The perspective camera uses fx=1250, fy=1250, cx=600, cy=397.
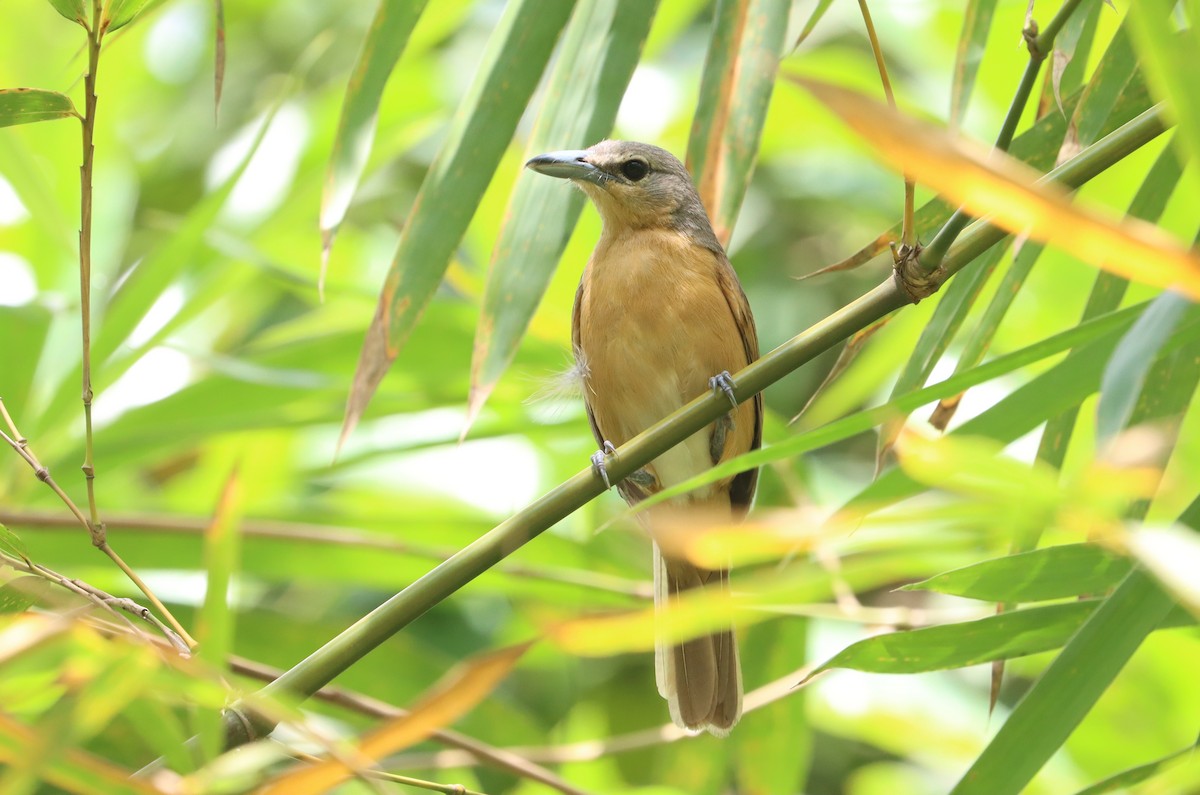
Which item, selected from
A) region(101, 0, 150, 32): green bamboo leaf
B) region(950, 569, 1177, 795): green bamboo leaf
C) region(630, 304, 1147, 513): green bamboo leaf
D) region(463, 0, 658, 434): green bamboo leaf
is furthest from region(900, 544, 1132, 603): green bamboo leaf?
region(101, 0, 150, 32): green bamboo leaf

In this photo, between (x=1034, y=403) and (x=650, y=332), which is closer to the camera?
(x=1034, y=403)

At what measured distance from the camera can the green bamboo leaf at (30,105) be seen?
1799 millimetres

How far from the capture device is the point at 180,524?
3264 millimetres

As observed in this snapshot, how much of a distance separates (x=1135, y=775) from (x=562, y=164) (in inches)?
62.8

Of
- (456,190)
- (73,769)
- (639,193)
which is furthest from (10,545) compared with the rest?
(639,193)

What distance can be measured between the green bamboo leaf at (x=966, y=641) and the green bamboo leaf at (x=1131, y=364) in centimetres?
95

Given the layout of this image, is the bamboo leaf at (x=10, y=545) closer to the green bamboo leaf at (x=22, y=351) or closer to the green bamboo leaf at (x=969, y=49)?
the green bamboo leaf at (x=969, y=49)

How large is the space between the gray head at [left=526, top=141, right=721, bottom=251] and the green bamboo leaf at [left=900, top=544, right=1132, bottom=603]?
1.80 m

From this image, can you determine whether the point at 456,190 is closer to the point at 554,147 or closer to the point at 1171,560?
the point at 554,147

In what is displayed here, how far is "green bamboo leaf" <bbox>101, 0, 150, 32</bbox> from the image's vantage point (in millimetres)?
1806

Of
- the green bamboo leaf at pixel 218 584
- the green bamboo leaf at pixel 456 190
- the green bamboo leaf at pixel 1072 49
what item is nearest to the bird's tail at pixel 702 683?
the green bamboo leaf at pixel 456 190

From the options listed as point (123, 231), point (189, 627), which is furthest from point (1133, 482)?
point (123, 231)

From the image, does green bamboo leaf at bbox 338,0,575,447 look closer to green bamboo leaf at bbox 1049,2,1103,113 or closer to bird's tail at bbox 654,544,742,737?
green bamboo leaf at bbox 1049,2,1103,113

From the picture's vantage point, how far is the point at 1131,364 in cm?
120
